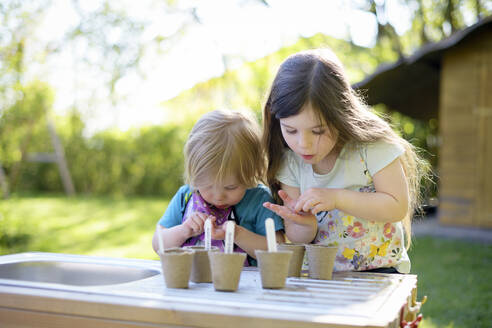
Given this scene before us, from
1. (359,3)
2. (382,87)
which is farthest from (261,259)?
(359,3)

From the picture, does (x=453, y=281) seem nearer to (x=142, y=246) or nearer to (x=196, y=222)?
(x=196, y=222)

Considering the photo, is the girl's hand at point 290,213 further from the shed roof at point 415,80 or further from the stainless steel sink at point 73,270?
the shed roof at point 415,80

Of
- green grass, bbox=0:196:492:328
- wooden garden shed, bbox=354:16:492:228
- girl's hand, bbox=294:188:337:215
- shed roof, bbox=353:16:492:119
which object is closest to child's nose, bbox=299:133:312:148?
girl's hand, bbox=294:188:337:215

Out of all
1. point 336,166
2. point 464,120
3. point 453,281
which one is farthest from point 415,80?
point 336,166

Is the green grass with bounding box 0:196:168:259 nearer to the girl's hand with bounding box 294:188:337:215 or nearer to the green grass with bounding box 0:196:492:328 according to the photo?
the green grass with bounding box 0:196:492:328

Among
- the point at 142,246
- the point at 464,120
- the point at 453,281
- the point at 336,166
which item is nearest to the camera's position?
the point at 336,166

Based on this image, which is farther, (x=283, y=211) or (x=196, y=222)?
(x=196, y=222)

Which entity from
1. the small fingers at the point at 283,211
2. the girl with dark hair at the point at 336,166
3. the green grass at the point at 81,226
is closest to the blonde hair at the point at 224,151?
the girl with dark hair at the point at 336,166

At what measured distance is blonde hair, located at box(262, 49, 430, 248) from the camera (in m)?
1.69

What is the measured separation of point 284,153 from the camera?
6.43ft

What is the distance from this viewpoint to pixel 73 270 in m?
1.83

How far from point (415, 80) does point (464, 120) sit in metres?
1.48

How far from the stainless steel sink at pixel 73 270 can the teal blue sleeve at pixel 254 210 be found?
45 centimetres

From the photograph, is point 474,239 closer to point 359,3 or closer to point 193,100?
point 359,3
